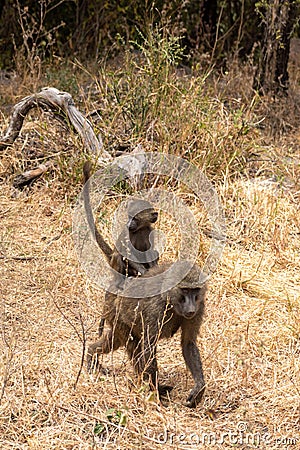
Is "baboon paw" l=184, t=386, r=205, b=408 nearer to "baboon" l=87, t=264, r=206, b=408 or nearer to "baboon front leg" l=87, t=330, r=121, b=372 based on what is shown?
"baboon" l=87, t=264, r=206, b=408

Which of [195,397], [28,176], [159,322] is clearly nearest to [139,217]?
[159,322]

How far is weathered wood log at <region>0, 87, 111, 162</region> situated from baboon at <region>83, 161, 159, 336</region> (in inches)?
59.1

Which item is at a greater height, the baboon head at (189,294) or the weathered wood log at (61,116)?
the baboon head at (189,294)

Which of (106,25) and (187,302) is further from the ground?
(187,302)

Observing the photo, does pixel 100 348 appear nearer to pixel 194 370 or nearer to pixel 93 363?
pixel 93 363

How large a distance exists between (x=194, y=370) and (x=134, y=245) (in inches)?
41.9

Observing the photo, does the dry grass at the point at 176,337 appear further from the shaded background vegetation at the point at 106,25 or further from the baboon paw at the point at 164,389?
the shaded background vegetation at the point at 106,25

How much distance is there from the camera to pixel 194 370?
3715 mm

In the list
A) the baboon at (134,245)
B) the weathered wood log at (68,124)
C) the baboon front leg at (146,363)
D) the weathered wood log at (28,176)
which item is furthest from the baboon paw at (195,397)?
the weathered wood log at (28,176)

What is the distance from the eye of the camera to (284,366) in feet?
13.5

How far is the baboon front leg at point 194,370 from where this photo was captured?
3645mm

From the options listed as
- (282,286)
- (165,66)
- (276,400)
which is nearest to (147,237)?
(282,286)

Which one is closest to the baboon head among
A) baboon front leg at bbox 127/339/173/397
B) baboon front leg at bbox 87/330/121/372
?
baboon front leg at bbox 127/339/173/397

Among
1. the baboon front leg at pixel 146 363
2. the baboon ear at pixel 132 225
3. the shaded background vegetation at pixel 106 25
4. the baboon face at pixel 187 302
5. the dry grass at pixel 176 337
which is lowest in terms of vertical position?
the shaded background vegetation at pixel 106 25
